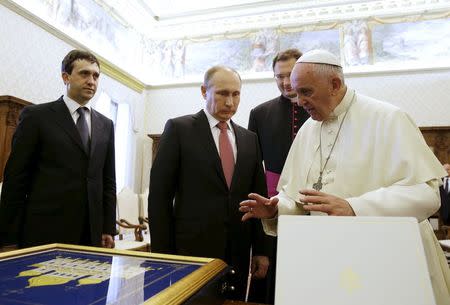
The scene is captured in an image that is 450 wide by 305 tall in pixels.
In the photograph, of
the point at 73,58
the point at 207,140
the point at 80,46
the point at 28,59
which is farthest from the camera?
the point at 80,46

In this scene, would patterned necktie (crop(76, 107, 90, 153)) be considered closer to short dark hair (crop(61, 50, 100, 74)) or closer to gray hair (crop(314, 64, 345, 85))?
short dark hair (crop(61, 50, 100, 74))

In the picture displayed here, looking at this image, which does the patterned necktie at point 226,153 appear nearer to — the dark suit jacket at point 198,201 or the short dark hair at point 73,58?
the dark suit jacket at point 198,201

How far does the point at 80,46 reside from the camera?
739cm

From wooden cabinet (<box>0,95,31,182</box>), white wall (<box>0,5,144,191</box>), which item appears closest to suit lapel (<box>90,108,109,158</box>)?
wooden cabinet (<box>0,95,31,182</box>)

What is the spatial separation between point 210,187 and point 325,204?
0.90 metres

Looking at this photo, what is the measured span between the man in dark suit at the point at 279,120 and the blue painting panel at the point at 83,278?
1487 millimetres

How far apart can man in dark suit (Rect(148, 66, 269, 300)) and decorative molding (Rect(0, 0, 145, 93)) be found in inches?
207

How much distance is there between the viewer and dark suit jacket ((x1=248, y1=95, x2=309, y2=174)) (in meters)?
2.76

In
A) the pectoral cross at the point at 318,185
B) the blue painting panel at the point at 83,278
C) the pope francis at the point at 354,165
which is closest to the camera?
the blue painting panel at the point at 83,278

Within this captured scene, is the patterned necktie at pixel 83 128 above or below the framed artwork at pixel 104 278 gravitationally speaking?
above

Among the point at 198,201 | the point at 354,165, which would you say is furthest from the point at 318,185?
the point at 198,201

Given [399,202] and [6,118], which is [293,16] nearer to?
[6,118]

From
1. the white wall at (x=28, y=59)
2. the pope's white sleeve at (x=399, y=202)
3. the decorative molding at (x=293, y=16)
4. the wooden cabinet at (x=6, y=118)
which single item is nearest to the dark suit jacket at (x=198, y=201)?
the pope's white sleeve at (x=399, y=202)

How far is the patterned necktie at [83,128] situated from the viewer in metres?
2.51
